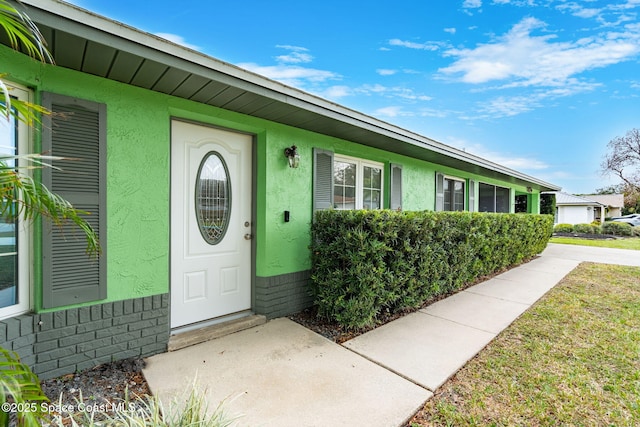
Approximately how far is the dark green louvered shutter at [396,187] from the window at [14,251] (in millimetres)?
5396

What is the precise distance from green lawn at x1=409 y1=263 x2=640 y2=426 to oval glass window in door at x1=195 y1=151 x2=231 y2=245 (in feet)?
9.73

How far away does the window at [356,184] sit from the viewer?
5.38 m

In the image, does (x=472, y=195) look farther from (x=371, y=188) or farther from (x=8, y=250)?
(x=8, y=250)

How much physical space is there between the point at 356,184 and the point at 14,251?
466cm

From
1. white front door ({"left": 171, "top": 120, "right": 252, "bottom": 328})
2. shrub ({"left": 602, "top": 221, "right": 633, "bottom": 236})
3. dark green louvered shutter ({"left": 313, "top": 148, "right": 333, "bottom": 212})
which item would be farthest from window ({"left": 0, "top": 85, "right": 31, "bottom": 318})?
shrub ({"left": 602, "top": 221, "right": 633, "bottom": 236})

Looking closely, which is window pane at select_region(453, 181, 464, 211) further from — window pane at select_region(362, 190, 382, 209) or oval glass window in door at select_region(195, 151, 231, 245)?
oval glass window in door at select_region(195, 151, 231, 245)

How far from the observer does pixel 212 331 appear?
11.7 feet

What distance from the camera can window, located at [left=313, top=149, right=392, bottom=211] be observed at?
477 centimetres

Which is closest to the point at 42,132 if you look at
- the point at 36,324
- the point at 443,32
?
the point at 36,324

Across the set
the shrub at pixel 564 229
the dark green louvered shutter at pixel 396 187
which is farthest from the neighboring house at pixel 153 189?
the shrub at pixel 564 229

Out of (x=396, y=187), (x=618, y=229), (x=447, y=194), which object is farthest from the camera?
(x=618, y=229)

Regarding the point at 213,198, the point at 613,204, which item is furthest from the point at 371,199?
the point at 613,204

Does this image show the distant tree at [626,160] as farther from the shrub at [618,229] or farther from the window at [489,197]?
the window at [489,197]

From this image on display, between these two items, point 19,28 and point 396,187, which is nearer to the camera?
point 19,28
